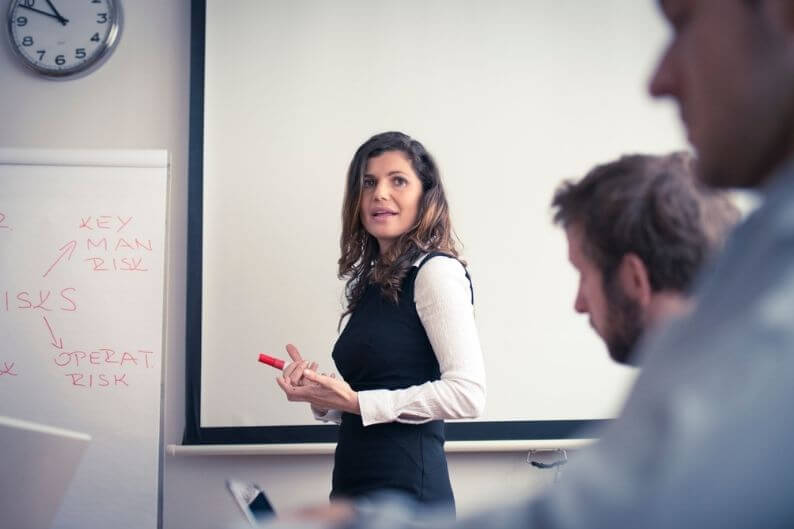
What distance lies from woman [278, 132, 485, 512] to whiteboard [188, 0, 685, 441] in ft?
2.26

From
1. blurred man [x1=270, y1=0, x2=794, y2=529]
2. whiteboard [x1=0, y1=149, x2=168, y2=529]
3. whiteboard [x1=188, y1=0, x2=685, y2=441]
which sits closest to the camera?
blurred man [x1=270, y1=0, x2=794, y2=529]

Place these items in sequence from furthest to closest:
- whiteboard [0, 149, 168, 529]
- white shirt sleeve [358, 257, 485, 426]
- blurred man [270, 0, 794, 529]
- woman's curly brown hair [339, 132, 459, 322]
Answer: whiteboard [0, 149, 168, 529]
woman's curly brown hair [339, 132, 459, 322]
white shirt sleeve [358, 257, 485, 426]
blurred man [270, 0, 794, 529]

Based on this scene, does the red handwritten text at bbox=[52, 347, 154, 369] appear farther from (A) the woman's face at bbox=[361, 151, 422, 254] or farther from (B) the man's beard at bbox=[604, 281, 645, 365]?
(B) the man's beard at bbox=[604, 281, 645, 365]

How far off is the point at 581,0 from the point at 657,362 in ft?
8.09

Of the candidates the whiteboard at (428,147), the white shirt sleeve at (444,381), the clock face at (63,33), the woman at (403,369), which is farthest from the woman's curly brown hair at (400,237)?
the clock face at (63,33)

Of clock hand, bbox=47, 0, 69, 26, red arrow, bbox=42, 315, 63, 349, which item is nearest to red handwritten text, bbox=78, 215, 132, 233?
red arrow, bbox=42, 315, 63, 349

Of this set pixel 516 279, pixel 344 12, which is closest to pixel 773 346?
pixel 516 279

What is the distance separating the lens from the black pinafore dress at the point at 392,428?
151 cm

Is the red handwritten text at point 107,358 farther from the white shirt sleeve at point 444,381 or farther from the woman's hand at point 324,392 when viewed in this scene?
the white shirt sleeve at point 444,381

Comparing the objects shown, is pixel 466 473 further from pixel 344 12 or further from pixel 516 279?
pixel 344 12

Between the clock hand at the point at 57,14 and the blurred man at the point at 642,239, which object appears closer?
the blurred man at the point at 642,239

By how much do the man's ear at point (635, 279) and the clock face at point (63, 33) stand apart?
211 cm

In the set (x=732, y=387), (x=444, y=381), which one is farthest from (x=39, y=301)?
(x=732, y=387)

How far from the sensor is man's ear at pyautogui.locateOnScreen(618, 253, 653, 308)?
86cm
